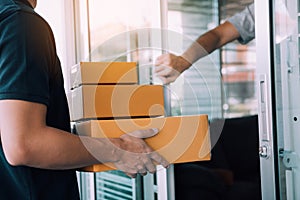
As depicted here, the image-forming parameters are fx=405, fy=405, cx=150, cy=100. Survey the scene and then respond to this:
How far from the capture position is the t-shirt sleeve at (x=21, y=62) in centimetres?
90

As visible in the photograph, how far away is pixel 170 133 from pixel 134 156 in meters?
0.14

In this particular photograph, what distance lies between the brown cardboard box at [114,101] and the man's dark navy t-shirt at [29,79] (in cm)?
19

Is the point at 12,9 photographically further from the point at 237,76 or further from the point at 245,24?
the point at 237,76

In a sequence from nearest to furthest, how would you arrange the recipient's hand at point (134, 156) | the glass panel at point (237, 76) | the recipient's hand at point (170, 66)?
the recipient's hand at point (134, 156)
the recipient's hand at point (170, 66)
the glass panel at point (237, 76)

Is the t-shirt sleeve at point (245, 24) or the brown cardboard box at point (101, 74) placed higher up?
the t-shirt sleeve at point (245, 24)

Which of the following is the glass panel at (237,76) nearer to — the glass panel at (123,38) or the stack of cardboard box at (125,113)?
the glass panel at (123,38)

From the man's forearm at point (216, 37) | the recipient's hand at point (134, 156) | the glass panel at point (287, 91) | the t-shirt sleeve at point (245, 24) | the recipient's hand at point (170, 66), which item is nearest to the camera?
the recipient's hand at point (134, 156)

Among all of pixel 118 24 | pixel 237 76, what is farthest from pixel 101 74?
pixel 237 76

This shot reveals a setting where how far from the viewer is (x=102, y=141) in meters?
1.04

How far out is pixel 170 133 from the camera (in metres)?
1.14

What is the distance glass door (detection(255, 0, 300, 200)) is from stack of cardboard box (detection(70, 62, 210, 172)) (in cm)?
25

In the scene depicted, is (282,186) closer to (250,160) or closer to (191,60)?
(191,60)

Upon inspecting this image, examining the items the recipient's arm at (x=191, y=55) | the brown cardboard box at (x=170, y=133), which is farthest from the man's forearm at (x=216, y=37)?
the brown cardboard box at (x=170, y=133)

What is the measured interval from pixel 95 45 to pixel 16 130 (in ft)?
6.47
